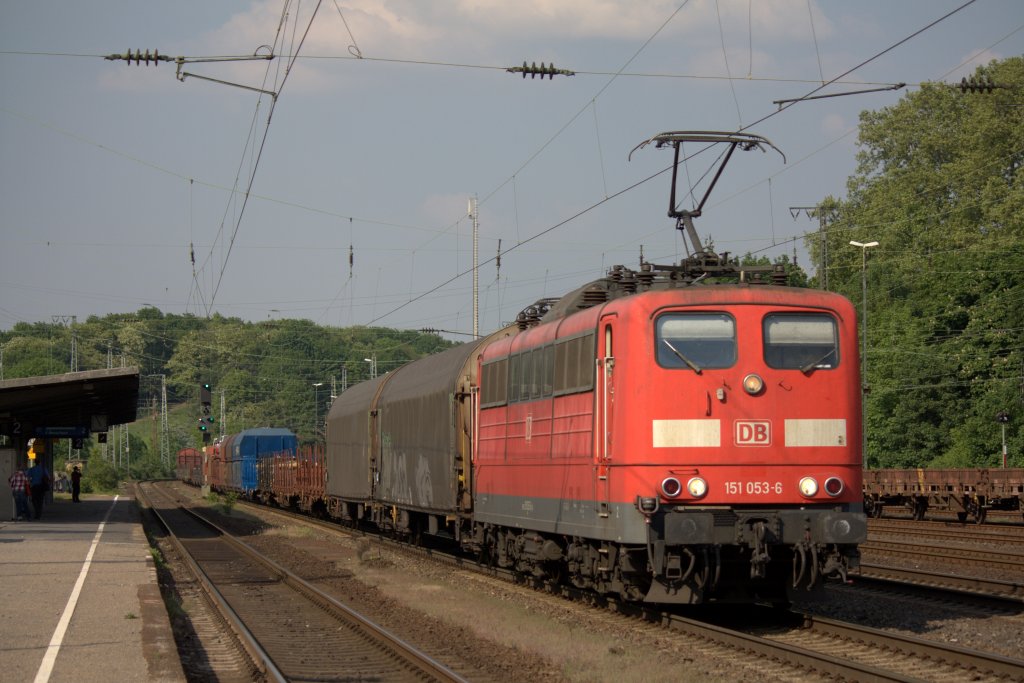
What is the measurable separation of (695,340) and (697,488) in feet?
5.26

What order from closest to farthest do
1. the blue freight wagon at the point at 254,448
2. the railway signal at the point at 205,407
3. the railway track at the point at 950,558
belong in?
the railway track at the point at 950,558, the railway signal at the point at 205,407, the blue freight wagon at the point at 254,448

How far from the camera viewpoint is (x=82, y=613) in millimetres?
14281

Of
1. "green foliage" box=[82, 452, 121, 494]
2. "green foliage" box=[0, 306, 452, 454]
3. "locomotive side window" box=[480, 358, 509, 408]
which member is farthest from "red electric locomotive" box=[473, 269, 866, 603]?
"green foliage" box=[0, 306, 452, 454]

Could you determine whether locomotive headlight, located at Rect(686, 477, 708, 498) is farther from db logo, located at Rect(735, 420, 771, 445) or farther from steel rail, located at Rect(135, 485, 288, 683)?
steel rail, located at Rect(135, 485, 288, 683)

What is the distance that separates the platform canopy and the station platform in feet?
12.6

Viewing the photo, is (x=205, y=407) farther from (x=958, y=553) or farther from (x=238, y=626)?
(x=238, y=626)

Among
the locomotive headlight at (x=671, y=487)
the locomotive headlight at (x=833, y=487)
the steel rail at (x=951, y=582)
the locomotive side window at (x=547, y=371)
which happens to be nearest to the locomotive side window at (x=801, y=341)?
the locomotive headlight at (x=833, y=487)

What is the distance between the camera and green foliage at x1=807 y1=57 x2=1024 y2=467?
51750 millimetres

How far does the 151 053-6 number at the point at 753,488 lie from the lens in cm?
1237

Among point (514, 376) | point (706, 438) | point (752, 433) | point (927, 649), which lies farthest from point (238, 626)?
point (927, 649)

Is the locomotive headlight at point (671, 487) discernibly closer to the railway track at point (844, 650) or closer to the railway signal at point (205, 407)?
the railway track at point (844, 650)

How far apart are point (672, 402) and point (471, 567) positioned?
955 centimetres

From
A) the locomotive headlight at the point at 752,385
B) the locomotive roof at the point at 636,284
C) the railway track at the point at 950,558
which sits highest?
the locomotive roof at the point at 636,284

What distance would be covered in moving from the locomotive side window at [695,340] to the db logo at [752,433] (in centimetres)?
65
